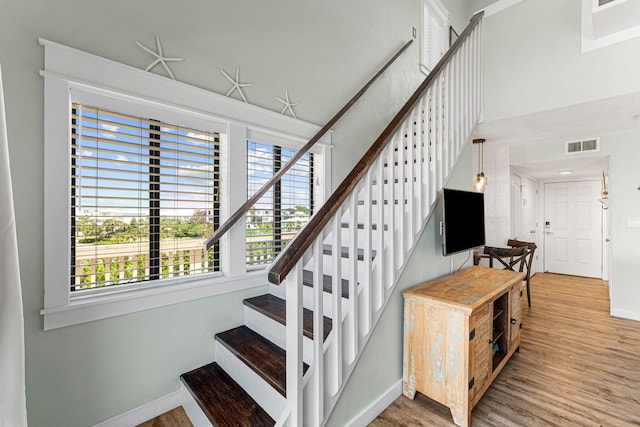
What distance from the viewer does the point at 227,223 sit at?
1843mm

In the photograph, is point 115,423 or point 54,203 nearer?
point 54,203

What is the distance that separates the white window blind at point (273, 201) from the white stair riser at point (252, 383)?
0.66 metres

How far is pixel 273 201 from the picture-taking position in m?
2.34

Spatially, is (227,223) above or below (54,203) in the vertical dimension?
below

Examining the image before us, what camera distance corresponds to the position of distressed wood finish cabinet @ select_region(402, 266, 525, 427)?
5.53 ft

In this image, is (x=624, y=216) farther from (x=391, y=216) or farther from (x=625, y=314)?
(x=391, y=216)

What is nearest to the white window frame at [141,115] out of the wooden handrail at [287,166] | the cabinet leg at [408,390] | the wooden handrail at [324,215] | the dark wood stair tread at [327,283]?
the wooden handrail at [287,166]

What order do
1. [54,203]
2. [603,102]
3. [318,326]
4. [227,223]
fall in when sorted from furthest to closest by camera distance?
[603,102] < [227,223] < [54,203] < [318,326]

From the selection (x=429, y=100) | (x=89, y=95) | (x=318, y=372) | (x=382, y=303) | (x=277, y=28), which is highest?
(x=277, y=28)

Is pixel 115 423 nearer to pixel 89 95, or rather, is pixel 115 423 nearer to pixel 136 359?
pixel 136 359

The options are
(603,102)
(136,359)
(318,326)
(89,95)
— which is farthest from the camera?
(603,102)

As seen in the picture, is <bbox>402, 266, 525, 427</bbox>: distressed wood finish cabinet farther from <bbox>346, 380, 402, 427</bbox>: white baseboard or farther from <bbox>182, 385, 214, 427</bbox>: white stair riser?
<bbox>182, 385, 214, 427</bbox>: white stair riser

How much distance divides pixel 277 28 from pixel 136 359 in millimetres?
2462

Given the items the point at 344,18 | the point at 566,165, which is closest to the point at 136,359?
the point at 344,18
